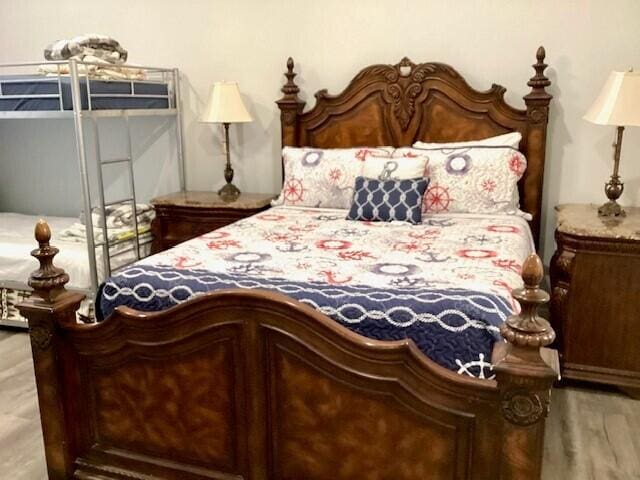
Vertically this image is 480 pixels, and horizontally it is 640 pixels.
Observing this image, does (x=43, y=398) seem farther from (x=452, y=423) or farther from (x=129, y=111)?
(x=129, y=111)

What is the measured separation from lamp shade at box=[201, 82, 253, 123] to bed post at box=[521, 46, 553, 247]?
5.23 feet

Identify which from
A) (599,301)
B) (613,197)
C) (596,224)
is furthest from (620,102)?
(599,301)

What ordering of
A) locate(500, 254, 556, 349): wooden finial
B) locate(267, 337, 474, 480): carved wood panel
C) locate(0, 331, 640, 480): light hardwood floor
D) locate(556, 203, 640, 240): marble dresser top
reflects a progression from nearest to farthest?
locate(500, 254, 556, 349): wooden finial → locate(267, 337, 474, 480): carved wood panel → locate(0, 331, 640, 480): light hardwood floor → locate(556, 203, 640, 240): marble dresser top

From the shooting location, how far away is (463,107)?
331 centimetres

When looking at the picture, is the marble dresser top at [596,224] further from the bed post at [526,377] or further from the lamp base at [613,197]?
the bed post at [526,377]

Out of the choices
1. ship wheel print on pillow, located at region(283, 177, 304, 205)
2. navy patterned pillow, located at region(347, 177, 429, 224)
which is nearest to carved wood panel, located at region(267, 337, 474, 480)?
navy patterned pillow, located at region(347, 177, 429, 224)

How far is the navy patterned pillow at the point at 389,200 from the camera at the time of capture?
284 cm

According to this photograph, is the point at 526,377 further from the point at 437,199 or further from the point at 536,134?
the point at 536,134

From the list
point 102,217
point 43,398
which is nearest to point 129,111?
point 102,217

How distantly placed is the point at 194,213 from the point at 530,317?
2471mm

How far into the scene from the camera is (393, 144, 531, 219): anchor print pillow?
118 inches

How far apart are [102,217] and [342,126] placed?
149 centimetres

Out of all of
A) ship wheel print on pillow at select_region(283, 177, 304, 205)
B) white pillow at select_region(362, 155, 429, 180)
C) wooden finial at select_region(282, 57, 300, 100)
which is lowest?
ship wheel print on pillow at select_region(283, 177, 304, 205)

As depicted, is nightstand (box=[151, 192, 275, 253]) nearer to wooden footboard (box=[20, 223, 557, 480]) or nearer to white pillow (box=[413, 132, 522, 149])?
white pillow (box=[413, 132, 522, 149])
